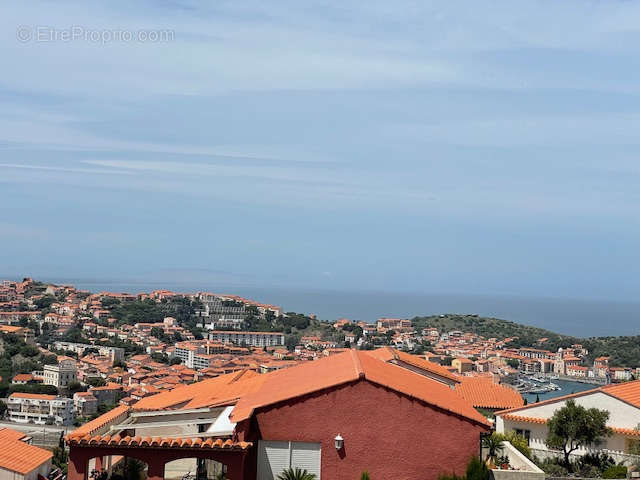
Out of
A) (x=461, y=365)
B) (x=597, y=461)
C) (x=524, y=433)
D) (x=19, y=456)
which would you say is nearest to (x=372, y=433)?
(x=597, y=461)

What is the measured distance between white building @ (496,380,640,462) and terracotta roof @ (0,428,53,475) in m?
12.5

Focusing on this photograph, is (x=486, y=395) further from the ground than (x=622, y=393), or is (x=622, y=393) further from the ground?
(x=622, y=393)

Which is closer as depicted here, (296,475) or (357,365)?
(296,475)

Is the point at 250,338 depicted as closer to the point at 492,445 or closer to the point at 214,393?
the point at 214,393

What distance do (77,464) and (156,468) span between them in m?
1.38

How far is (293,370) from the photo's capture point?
67.5ft

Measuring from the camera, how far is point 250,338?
145000mm

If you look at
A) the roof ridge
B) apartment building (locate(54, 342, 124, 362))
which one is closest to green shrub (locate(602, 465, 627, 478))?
the roof ridge

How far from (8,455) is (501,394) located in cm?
1655

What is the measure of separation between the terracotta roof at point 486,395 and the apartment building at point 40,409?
60.9m

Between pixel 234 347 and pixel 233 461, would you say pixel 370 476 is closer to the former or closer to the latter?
pixel 233 461

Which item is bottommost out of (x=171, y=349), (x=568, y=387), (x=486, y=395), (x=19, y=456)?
(x=568, y=387)

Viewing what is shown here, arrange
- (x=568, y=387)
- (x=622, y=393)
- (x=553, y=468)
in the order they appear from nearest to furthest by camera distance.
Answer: (x=553, y=468) < (x=622, y=393) < (x=568, y=387)

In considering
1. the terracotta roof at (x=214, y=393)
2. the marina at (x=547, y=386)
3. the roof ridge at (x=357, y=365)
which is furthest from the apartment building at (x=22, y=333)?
the roof ridge at (x=357, y=365)
